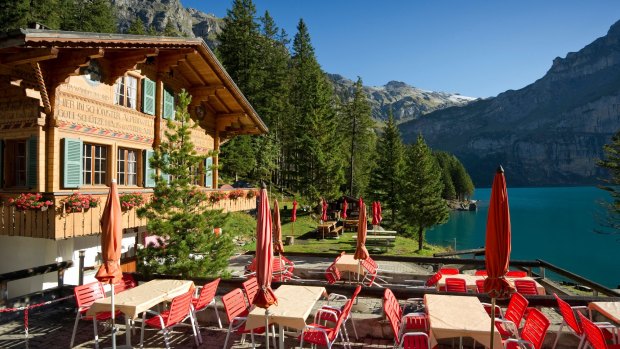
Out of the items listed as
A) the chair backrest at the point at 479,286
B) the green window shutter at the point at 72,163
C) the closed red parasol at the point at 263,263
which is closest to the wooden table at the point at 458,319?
the closed red parasol at the point at 263,263

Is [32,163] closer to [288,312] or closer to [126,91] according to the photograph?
[126,91]

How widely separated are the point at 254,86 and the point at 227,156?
1128cm

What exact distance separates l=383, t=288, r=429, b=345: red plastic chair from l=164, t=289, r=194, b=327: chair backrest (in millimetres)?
3854

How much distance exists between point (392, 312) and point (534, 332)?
7.64 ft

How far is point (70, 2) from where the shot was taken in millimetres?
47719

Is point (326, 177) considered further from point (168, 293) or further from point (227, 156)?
point (168, 293)

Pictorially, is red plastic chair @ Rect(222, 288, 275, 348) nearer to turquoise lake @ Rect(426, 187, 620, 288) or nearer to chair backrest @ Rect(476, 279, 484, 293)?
chair backrest @ Rect(476, 279, 484, 293)

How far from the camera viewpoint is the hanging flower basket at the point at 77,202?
1065cm

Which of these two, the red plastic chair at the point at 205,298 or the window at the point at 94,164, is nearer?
the red plastic chair at the point at 205,298

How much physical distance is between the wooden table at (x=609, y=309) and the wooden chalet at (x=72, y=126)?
12466mm

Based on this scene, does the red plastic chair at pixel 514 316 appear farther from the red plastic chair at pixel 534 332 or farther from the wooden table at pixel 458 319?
the wooden table at pixel 458 319

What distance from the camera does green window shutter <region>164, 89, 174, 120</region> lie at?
16578 mm

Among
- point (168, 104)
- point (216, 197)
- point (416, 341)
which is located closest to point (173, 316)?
point (416, 341)

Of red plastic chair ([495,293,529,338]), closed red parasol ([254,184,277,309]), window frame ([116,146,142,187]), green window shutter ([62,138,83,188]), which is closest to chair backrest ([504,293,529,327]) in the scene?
red plastic chair ([495,293,529,338])
